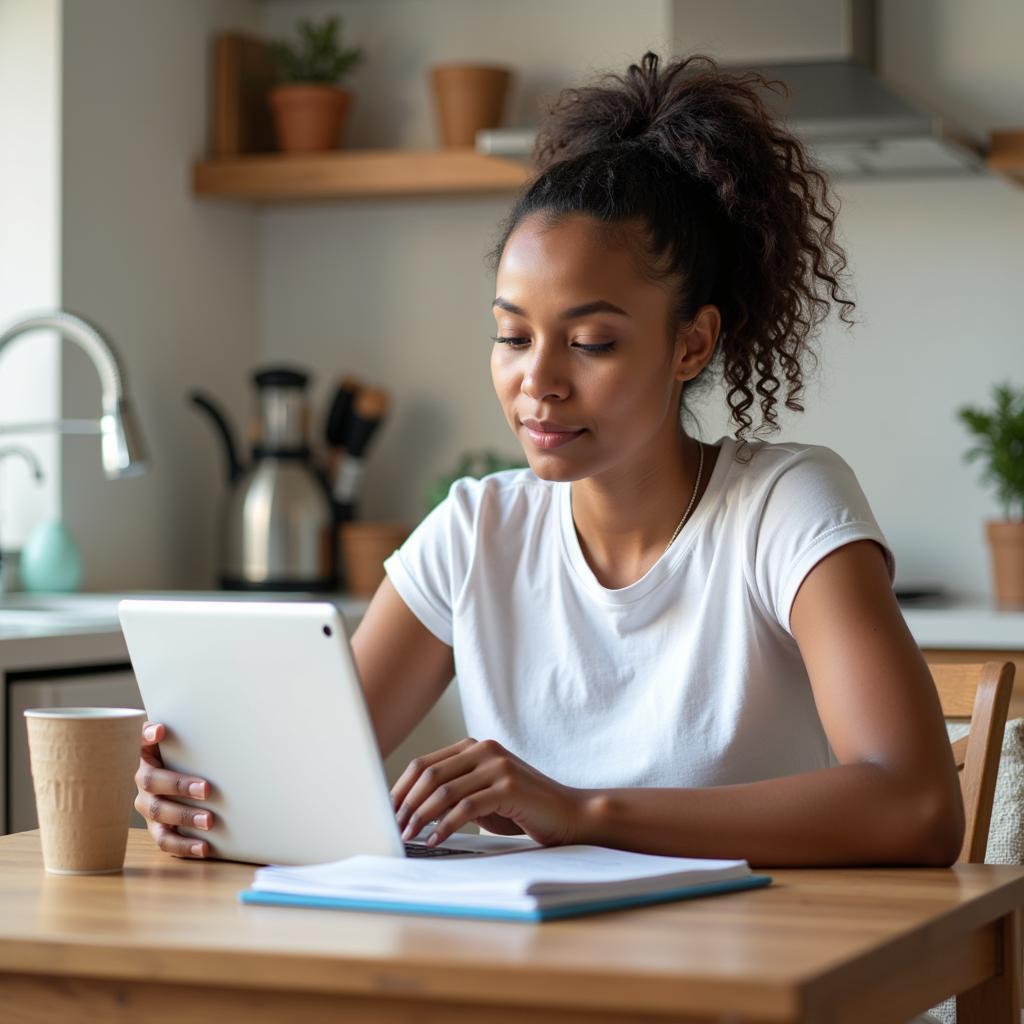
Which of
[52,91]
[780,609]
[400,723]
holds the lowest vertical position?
[400,723]

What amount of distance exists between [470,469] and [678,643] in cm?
191

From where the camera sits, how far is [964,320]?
129 inches

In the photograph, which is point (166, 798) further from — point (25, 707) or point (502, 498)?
point (25, 707)

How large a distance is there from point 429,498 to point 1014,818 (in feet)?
5.71

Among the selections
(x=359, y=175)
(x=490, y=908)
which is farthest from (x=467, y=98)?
(x=490, y=908)

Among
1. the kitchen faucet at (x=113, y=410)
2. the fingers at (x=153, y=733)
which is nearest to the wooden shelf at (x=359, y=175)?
the kitchen faucet at (x=113, y=410)

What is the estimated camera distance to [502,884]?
969 millimetres

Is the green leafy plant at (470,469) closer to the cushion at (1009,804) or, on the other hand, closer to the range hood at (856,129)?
the range hood at (856,129)

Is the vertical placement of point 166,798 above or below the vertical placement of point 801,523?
below

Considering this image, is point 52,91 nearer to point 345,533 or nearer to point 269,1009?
point 345,533

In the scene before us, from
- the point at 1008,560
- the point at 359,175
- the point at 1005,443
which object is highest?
the point at 359,175

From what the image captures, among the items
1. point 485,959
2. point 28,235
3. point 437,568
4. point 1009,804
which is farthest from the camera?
point 28,235

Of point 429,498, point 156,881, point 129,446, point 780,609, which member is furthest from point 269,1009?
point 429,498

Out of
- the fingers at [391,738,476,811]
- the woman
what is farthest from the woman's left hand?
the woman
